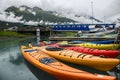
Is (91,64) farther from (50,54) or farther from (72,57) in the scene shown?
(50,54)

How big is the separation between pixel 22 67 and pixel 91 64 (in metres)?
6.07

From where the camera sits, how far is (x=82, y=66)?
15.8m

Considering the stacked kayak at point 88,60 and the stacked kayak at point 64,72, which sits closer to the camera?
the stacked kayak at point 64,72

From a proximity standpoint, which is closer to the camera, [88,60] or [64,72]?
[64,72]

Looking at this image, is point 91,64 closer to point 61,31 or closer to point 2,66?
point 2,66

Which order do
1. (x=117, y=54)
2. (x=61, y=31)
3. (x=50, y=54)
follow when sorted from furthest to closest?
(x=61, y=31) < (x=50, y=54) < (x=117, y=54)

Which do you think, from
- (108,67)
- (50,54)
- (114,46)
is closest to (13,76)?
(50,54)

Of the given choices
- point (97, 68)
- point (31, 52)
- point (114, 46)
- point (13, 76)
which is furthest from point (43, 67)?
point (114, 46)

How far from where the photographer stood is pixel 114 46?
21.1 metres

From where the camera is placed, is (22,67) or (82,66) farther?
(22,67)

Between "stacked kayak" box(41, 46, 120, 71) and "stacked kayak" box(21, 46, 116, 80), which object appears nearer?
"stacked kayak" box(21, 46, 116, 80)

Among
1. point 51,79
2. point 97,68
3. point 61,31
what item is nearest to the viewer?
point 51,79

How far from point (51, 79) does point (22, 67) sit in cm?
497

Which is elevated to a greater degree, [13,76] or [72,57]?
[72,57]
